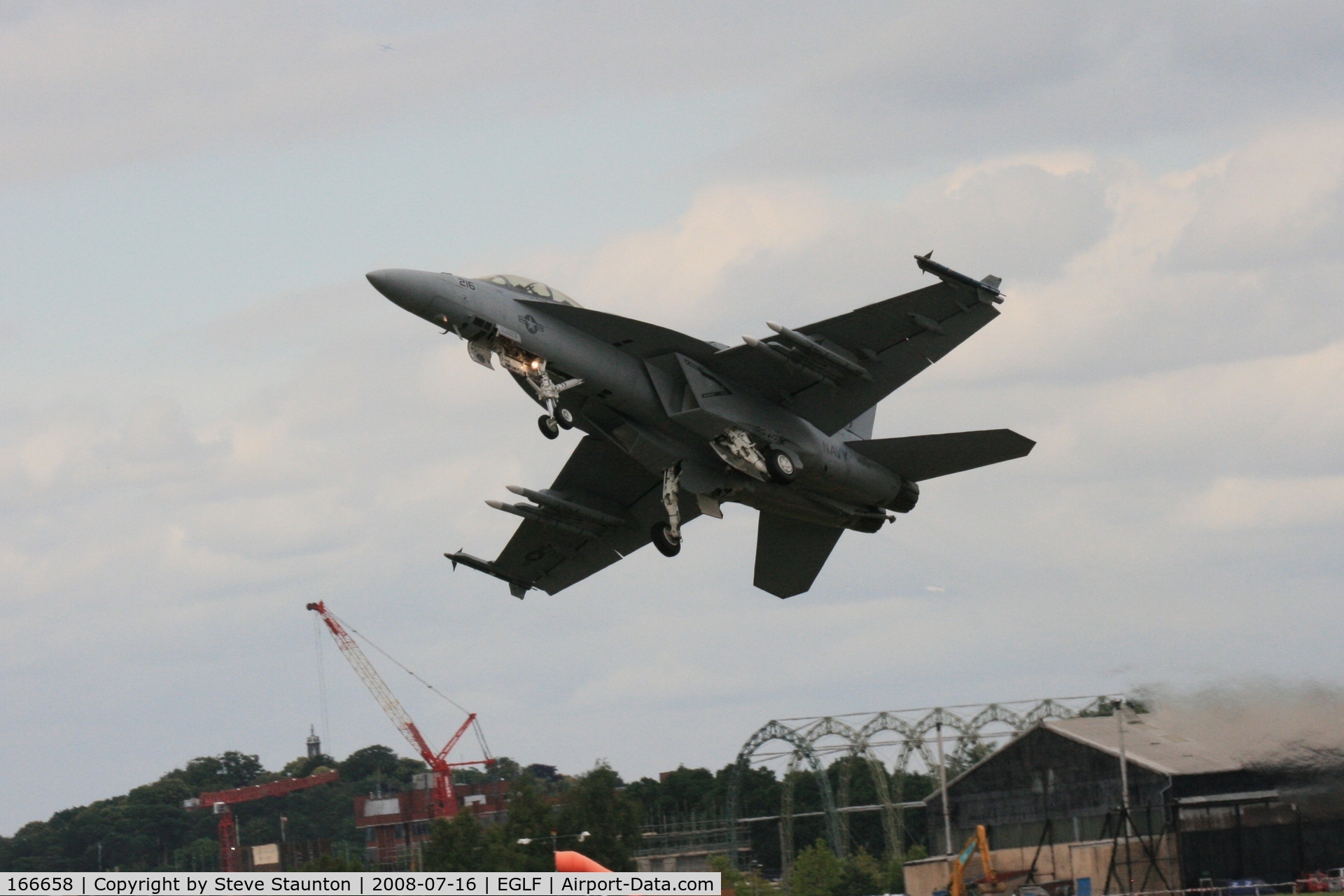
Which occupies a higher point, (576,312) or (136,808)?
(576,312)

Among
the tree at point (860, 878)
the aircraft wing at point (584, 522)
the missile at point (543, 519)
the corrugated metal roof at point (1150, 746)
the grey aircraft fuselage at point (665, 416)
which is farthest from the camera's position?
the tree at point (860, 878)

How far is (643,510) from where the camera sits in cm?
3431

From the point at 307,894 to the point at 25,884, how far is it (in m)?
5.20

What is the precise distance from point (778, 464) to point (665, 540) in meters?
3.05

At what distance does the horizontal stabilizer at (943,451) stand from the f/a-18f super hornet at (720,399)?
0.03 m

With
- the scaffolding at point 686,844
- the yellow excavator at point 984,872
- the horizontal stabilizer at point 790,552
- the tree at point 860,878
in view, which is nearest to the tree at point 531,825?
the scaffolding at point 686,844

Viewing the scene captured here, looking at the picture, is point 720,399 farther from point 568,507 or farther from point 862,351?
point 568,507

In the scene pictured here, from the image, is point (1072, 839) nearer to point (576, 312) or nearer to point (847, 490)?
point (847, 490)

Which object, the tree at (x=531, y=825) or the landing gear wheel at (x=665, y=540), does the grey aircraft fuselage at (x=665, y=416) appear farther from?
the tree at (x=531, y=825)

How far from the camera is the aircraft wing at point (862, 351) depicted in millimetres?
28203

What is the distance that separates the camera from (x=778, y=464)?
2952 centimetres

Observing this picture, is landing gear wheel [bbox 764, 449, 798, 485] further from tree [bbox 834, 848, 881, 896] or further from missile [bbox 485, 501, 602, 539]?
tree [bbox 834, 848, 881, 896]

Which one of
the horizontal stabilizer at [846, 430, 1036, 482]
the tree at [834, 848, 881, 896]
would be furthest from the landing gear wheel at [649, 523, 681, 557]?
the tree at [834, 848, 881, 896]

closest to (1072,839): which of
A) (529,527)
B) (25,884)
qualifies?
(529,527)
